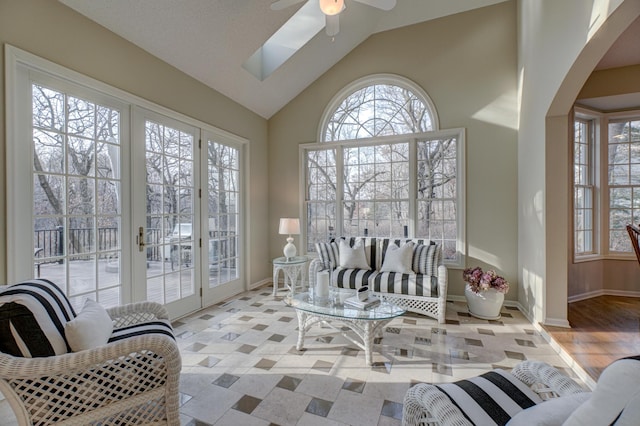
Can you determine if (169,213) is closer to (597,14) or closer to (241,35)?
(241,35)

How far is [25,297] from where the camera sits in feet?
4.45

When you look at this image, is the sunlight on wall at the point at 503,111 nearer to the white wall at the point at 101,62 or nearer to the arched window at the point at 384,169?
the arched window at the point at 384,169

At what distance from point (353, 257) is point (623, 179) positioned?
4.08 metres

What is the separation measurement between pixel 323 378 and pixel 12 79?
313 centimetres

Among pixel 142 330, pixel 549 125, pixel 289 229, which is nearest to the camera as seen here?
pixel 142 330

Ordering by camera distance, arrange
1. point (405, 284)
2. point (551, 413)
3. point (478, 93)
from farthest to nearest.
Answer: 1. point (478, 93)
2. point (405, 284)
3. point (551, 413)

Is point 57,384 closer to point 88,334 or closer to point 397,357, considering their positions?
point 88,334

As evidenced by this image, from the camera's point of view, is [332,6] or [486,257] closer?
[332,6]

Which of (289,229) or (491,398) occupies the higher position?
(289,229)

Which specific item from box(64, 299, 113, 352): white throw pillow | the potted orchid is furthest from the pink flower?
box(64, 299, 113, 352): white throw pillow

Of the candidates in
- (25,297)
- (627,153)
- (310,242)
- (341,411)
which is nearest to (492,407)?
(341,411)

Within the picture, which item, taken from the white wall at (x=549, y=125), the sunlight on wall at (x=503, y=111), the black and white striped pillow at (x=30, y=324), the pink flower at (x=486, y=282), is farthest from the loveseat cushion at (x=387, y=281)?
the black and white striped pillow at (x=30, y=324)

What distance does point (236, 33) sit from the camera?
131 inches

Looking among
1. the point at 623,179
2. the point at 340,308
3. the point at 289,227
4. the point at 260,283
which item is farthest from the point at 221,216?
the point at 623,179
